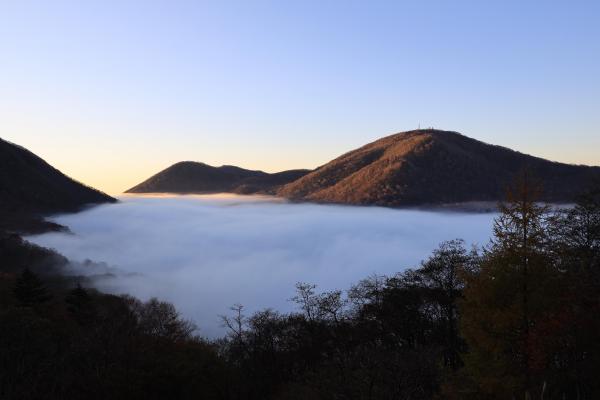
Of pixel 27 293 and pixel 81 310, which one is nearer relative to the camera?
pixel 27 293

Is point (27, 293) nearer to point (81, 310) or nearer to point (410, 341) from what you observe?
point (81, 310)

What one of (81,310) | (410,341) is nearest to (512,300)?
(410,341)

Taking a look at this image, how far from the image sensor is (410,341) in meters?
44.5

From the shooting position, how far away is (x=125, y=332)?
35906mm

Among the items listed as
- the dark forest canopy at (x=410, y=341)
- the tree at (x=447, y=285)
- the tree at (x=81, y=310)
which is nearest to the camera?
the dark forest canopy at (x=410, y=341)

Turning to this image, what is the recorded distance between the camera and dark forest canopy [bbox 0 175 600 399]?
776 inches

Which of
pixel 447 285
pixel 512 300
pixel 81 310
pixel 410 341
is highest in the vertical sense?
pixel 512 300

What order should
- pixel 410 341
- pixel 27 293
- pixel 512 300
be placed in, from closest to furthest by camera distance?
1. pixel 512 300
2. pixel 410 341
3. pixel 27 293

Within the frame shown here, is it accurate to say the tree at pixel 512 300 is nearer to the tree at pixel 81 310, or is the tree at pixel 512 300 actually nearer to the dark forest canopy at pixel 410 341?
the dark forest canopy at pixel 410 341

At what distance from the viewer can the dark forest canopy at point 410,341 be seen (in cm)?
1972

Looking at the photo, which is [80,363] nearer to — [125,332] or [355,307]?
[125,332]

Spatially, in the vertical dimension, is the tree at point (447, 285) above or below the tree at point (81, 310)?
above

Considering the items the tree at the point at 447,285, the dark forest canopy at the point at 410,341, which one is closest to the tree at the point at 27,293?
the dark forest canopy at the point at 410,341

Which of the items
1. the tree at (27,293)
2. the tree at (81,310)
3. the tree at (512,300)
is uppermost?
the tree at (512,300)
